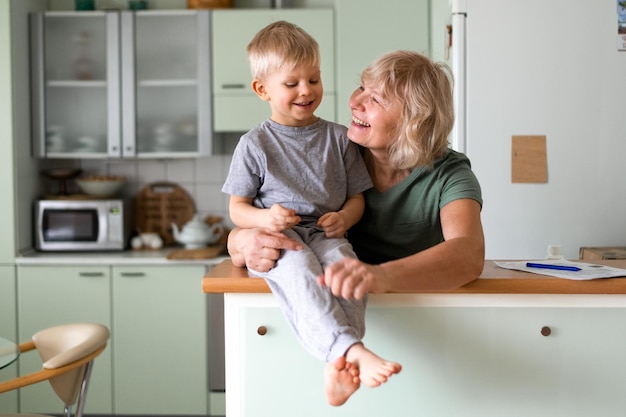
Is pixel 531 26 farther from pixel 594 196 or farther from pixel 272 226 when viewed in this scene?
pixel 272 226

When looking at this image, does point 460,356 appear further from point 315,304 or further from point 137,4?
point 137,4

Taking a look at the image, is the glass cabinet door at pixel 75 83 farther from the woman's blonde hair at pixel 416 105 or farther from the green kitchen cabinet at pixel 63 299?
the woman's blonde hair at pixel 416 105

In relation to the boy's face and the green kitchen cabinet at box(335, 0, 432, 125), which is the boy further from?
the green kitchen cabinet at box(335, 0, 432, 125)

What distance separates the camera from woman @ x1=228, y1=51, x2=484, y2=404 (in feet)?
4.73

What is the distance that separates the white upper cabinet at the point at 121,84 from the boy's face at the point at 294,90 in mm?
2278

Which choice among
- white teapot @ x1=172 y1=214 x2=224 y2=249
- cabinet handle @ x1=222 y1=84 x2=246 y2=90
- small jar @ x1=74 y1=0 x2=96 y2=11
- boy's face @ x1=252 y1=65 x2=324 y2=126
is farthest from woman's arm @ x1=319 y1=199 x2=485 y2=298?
small jar @ x1=74 y1=0 x2=96 y2=11

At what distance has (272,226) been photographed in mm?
1468

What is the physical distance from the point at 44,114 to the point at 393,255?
2739 millimetres

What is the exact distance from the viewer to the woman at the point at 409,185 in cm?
144

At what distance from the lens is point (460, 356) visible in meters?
1.52

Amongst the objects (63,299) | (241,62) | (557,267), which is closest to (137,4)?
(241,62)

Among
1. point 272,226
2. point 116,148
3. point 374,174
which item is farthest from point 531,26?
point 116,148

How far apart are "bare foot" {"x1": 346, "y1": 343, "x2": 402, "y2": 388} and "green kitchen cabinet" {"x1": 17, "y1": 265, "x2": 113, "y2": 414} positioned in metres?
2.68

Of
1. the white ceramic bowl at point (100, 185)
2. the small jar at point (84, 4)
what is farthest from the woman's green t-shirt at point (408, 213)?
the small jar at point (84, 4)
